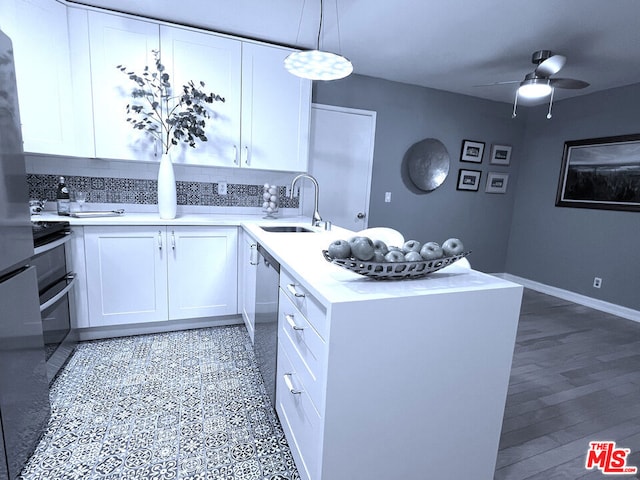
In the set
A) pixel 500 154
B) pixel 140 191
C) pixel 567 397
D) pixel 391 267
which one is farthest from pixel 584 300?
pixel 140 191

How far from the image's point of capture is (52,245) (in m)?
1.90

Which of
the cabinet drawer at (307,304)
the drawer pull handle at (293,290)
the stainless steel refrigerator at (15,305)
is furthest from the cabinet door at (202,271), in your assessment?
the drawer pull handle at (293,290)

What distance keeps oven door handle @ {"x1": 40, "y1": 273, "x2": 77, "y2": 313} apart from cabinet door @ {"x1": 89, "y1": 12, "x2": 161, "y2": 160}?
92 centimetres

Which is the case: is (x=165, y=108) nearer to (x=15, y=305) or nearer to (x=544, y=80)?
(x=15, y=305)

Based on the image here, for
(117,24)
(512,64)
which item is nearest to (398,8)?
(512,64)

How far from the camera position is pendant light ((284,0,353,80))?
1603mm

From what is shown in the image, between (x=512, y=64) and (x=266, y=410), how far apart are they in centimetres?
359

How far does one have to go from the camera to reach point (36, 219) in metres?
2.13

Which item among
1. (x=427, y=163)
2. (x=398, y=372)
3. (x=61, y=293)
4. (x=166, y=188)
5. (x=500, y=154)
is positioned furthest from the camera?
(x=500, y=154)

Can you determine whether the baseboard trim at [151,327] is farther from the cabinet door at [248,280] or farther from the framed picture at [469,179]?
the framed picture at [469,179]

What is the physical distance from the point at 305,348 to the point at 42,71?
253 centimetres

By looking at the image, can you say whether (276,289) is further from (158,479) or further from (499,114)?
(499,114)

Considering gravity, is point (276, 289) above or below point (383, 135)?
below

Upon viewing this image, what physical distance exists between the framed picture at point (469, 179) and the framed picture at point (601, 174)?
94 cm
